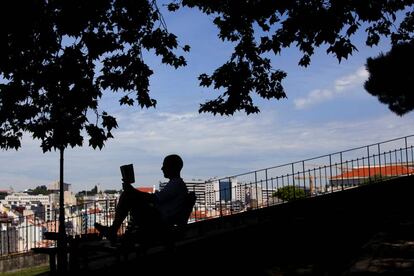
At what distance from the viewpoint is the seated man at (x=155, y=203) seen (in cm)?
538

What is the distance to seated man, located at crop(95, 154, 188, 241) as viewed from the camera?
538cm

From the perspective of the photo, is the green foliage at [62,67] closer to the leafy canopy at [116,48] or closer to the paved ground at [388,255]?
the leafy canopy at [116,48]

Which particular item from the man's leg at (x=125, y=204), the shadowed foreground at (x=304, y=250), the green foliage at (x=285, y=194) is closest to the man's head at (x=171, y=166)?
the man's leg at (x=125, y=204)

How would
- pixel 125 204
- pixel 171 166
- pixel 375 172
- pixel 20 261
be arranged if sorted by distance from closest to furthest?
pixel 125 204, pixel 171 166, pixel 20 261, pixel 375 172

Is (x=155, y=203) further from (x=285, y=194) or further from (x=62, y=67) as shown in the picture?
(x=285, y=194)

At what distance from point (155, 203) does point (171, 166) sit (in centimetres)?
46

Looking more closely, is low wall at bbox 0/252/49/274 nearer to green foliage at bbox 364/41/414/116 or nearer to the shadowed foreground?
the shadowed foreground

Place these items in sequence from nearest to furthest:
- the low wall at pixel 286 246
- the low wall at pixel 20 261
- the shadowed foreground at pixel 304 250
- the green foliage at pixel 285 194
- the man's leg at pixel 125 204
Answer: the man's leg at pixel 125 204 < the shadowed foreground at pixel 304 250 < the low wall at pixel 286 246 < the low wall at pixel 20 261 < the green foliage at pixel 285 194

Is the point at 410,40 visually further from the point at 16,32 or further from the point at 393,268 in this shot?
the point at 16,32

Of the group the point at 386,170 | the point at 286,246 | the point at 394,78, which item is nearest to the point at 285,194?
the point at 386,170

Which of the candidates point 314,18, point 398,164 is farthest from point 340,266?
point 398,164

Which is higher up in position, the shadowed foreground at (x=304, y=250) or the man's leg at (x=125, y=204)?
the man's leg at (x=125, y=204)

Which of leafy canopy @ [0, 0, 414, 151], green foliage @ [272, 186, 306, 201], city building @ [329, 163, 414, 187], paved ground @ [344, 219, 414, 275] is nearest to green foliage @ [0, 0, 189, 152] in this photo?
leafy canopy @ [0, 0, 414, 151]

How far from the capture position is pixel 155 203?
5566 mm
